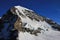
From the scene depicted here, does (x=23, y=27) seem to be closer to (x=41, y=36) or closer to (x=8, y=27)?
(x=8, y=27)

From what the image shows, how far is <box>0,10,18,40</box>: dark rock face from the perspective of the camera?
100 feet

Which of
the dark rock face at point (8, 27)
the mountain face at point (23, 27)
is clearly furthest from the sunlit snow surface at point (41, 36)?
the dark rock face at point (8, 27)

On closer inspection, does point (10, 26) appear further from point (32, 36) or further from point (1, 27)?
point (32, 36)

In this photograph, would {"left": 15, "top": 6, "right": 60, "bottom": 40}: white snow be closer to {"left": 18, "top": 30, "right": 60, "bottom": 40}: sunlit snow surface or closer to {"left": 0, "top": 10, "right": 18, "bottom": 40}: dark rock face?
{"left": 18, "top": 30, "right": 60, "bottom": 40}: sunlit snow surface

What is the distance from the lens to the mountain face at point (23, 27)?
3094cm

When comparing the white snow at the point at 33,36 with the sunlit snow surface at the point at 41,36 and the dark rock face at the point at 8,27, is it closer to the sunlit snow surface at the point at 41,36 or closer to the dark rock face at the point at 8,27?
the sunlit snow surface at the point at 41,36

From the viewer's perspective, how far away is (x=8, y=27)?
32531 millimetres

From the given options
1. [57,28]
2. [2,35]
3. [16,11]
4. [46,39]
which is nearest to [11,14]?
[16,11]

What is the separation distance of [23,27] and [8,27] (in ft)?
7.55

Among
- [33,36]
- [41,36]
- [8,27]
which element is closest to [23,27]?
[33,36]

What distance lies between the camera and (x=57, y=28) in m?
41.2

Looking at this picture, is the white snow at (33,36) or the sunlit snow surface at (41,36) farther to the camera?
the white snow at (33,36)

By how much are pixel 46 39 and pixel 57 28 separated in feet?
32.3

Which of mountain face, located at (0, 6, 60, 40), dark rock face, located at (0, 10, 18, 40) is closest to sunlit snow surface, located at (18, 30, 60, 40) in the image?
mountain face, located at (0, 6, 60, 40)
